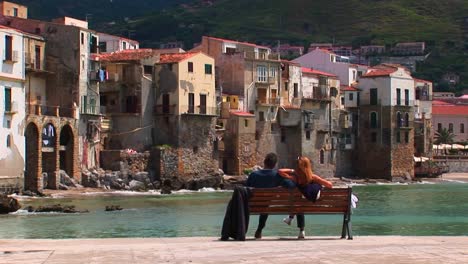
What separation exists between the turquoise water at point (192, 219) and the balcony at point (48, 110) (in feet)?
22.1

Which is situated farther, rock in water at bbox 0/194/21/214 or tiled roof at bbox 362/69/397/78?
tiled roof at bbox 362/69/397/78

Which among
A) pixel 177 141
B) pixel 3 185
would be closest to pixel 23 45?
pixel 3 185

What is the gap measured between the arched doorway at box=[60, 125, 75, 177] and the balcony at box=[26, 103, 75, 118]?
3.38 ft

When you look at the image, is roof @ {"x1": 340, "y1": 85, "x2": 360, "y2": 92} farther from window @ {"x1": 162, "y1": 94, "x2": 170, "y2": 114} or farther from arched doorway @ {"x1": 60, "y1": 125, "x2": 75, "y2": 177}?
arched doorway @ {"x1": 60, "y1": 125, "x2": 75, "y2": 177}

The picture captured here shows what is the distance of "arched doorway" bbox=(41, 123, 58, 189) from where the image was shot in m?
65.1

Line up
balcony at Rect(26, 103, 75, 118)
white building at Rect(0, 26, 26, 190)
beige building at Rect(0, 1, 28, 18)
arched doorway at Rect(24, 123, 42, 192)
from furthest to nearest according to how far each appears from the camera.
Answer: beige building at Rect(0, 1, 28, 18), balcony at Rect(26, 103, 75, 118), arched doorway at Rect(24, 123, 42, 192), white building at Rect(0, 26, 26, 190)

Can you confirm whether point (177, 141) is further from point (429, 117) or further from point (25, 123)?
point (429, 117)

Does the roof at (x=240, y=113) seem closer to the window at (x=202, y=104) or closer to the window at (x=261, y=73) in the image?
the window at (x=261, y=73)

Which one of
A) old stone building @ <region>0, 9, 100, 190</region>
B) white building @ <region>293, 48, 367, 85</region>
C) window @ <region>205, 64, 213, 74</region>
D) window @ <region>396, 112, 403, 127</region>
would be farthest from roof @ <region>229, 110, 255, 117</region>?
white building @ <region>293, 48, 367, 85</region>

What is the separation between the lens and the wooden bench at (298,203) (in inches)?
753

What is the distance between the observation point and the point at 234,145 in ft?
274

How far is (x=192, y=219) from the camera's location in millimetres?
44156

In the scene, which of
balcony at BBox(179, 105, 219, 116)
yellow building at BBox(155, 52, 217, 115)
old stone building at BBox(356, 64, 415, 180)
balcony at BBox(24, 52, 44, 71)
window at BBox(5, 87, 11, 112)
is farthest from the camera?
old stone building at BBox(356, 64, 415, 180)

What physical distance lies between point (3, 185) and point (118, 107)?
17.9m
